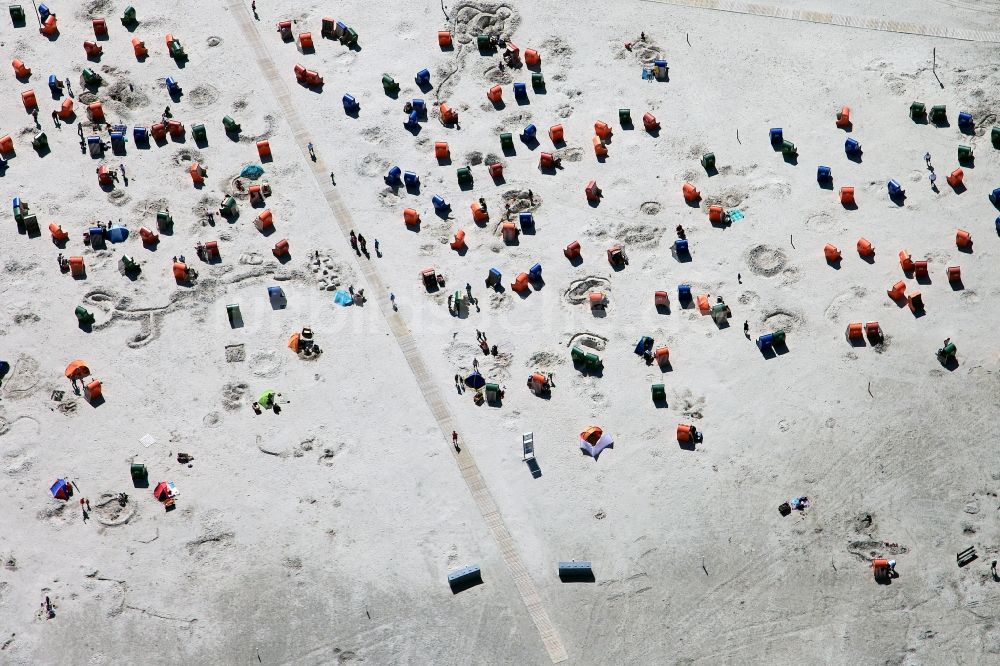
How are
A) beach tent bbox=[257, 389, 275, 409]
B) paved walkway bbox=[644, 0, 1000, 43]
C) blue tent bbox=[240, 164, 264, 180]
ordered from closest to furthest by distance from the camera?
beach tent bbox=[257, 389, 275, 409] → blue tent bbox=[240, 164, 264, 180] → paved walkway bbox=[644, 0, 1000, 43]

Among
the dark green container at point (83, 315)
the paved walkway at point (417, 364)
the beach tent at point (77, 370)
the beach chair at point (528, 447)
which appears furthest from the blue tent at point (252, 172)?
the beach chair at point (528, 447)

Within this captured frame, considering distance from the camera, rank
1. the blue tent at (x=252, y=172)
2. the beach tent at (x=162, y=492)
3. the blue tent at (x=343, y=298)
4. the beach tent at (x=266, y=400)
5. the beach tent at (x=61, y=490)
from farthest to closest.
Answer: the blue tent at (x=252, y=172) < the blue tent at (x=343, y=298) < the beach tent at (x=266, y=400) < the beach tent at (x=61, y=490) < the beach tent at (x=162, y=492)

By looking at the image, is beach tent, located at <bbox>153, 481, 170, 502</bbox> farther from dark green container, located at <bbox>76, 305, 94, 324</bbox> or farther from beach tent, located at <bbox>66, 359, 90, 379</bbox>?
dark green container, located at <bbox>76, 305, 94, 324</bbox>

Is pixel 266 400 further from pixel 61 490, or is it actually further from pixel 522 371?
pixel 522 371

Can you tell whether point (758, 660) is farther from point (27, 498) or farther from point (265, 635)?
point (27, 498)

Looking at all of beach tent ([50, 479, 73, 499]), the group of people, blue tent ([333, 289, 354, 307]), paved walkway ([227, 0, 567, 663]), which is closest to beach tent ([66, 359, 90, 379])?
beach tent ([50, 479, 73, 499])

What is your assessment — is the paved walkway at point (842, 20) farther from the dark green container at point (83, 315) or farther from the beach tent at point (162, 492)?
the beach tent at point (162, 492)
